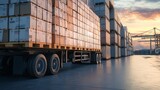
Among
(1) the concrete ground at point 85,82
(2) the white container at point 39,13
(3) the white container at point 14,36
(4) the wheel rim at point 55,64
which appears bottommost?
(1) the concrete ground at point 85,82

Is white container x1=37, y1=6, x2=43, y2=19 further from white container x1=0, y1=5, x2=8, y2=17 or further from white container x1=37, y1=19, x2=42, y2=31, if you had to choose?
white container x1=0, y1=5, x2=8, y2=17

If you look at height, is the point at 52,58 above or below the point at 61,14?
below

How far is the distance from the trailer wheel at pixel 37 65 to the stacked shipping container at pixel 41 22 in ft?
1.87

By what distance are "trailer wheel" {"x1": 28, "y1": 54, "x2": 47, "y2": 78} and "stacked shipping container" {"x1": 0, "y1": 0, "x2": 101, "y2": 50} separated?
571 millimetres

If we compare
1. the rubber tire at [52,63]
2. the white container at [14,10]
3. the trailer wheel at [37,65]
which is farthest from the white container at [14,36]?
the rubber tire at [52,63]

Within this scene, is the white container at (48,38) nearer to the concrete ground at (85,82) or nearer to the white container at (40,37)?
the white container at (40,37)

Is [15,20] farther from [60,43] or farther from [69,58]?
[69,58]

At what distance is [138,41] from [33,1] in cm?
11346

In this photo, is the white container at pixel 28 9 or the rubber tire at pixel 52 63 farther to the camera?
the rubber tire at pixel 52 63

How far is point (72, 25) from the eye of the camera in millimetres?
11133

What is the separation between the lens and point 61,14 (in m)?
9.73

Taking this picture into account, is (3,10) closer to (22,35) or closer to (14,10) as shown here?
(14,10)

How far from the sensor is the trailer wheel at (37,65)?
25.1 ft

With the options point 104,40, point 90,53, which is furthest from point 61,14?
point 104,40
